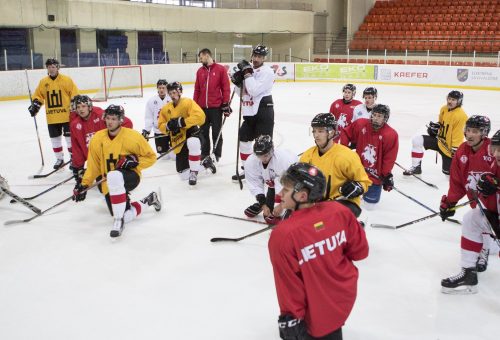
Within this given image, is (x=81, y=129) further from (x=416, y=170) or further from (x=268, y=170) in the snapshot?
(x=416, y=170)

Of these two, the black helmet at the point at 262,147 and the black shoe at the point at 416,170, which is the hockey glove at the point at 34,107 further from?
the black shoe at the point at 416,170

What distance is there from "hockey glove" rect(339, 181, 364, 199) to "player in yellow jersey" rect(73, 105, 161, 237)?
68.1 inches

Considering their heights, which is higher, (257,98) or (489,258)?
(257,98)

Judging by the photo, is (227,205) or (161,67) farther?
(161,67)

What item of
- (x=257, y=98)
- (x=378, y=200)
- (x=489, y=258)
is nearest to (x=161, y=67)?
(x=257, y=98)

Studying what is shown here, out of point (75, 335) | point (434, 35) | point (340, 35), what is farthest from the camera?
point (340, 35)

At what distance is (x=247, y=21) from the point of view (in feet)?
70.0

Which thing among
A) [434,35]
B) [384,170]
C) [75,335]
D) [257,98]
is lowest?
[75,335]

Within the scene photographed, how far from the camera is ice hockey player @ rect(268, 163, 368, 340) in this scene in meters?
1.86

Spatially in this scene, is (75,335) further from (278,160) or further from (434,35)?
(434,35)

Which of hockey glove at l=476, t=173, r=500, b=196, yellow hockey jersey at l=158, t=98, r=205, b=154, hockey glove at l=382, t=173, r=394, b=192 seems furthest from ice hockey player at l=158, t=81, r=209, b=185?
hockey glove at l=476, t=173, r=500, b=196

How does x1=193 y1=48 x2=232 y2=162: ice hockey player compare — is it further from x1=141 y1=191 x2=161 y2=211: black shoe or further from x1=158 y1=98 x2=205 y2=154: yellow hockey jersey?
x1=141 y1=191 x2=161 y2=211: black shoe

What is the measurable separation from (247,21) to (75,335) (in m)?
19.9

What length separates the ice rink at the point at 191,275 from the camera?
2760 millimetres
